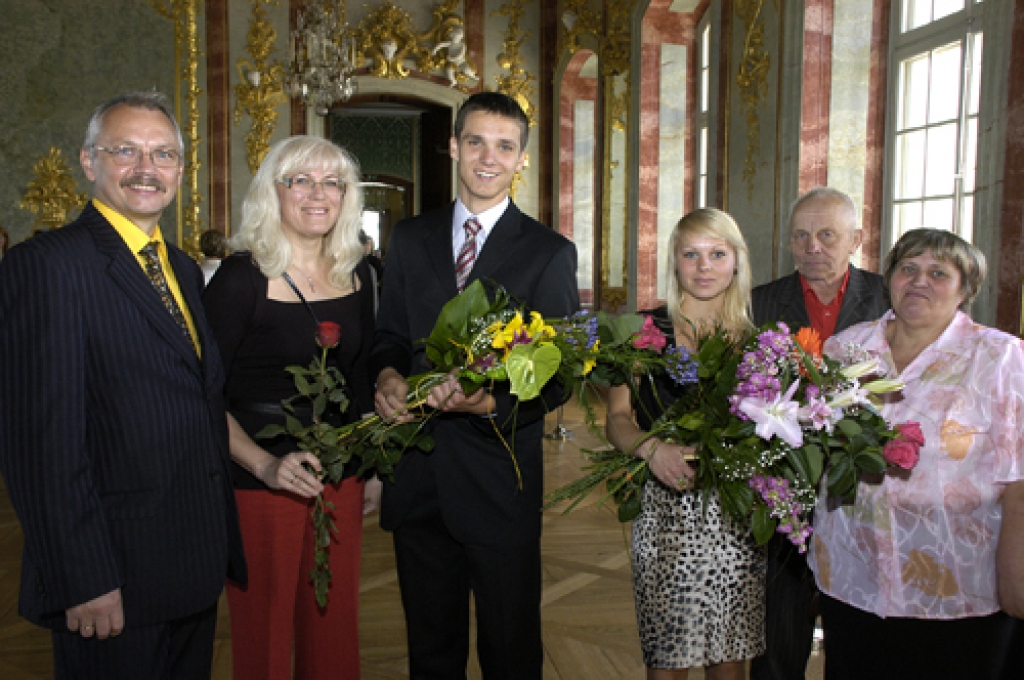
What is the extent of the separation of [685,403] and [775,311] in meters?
1.02

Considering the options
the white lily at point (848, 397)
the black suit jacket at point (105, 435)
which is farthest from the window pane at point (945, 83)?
the black suit jacket at point (105, 435)

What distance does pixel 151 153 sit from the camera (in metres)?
1.64

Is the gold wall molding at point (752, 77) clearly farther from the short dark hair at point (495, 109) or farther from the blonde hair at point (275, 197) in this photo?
the blonde hair at point (275, 197)

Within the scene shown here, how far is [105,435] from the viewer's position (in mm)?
1504

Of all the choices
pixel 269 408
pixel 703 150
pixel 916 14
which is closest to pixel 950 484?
pixel 269 408

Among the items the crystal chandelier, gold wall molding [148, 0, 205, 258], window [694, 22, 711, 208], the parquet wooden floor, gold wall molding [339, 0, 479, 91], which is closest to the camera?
the parquet wooden floor

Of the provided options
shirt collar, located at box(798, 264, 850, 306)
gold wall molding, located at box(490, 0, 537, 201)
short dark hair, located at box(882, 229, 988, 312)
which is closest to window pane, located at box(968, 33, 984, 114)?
shirt collar, located at box(798, 264, 850, 306)

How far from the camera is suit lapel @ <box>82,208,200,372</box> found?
1.54 meters

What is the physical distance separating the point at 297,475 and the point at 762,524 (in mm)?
1081

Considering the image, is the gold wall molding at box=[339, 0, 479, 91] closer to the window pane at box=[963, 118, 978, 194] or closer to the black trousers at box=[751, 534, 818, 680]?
the window pane at box=[963, 118, 978, 194]

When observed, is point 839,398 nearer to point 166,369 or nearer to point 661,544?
point 661,544

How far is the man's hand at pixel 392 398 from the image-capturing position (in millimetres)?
1846

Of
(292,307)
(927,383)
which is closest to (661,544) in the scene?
(927,383)

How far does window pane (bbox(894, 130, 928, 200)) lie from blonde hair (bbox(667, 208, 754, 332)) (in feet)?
9.95
